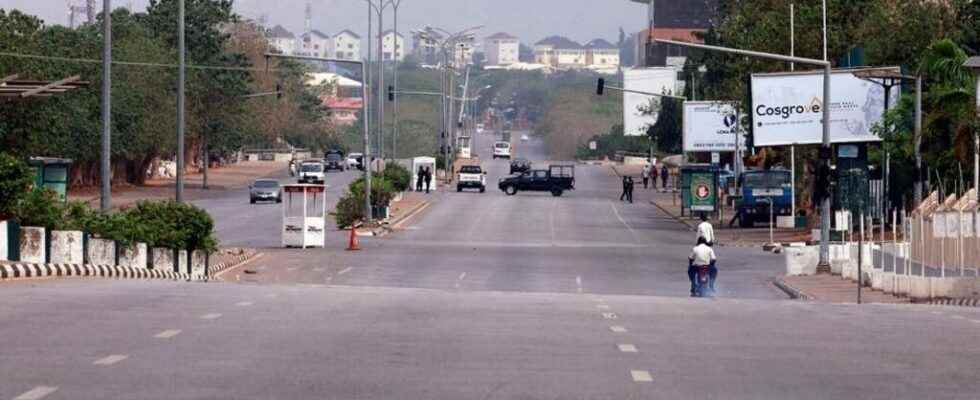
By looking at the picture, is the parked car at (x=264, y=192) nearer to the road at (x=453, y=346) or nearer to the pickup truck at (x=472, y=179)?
the pickup truck at (x=472, y=179)

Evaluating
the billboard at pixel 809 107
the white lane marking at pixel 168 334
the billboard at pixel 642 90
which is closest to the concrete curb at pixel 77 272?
the white lane marking at pixel 168 334

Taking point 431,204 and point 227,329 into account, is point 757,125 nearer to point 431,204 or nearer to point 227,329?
point 431,204

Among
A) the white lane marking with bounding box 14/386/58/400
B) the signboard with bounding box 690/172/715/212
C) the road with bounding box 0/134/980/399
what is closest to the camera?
the white lane marking with bounding box 14/386/58/400

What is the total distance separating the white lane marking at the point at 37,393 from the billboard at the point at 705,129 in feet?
273

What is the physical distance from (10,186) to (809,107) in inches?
1425

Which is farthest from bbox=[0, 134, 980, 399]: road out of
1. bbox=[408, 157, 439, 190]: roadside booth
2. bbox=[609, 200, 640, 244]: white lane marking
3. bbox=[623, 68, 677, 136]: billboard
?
bbox=[623, 68, 677, 136]: billboard

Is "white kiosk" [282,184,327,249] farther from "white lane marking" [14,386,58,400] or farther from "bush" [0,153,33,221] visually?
"white lane marking" [14,386,58,400]

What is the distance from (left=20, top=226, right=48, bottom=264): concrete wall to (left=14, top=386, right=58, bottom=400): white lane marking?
21777 millimetres

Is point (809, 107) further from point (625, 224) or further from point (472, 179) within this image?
point (472, 179)

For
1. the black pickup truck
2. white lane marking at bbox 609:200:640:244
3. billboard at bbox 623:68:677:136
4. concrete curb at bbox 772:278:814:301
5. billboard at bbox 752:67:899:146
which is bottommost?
concrete curb at bbox 772:278:814:301

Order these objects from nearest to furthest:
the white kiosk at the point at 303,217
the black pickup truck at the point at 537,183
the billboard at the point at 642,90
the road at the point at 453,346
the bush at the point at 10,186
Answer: the road at the point at 453,346 → the bush at the point at 10,186 → the white kiosk at the point at 303,217 → the black pickup truck at the point at 537,183 → the billboard at the point at 642,90

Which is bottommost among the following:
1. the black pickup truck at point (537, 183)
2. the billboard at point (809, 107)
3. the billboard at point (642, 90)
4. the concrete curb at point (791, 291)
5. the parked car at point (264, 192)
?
the concrete curb at point (791, 291)

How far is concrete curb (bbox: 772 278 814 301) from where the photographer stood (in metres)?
37.2

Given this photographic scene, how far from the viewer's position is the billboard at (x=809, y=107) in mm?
63531
